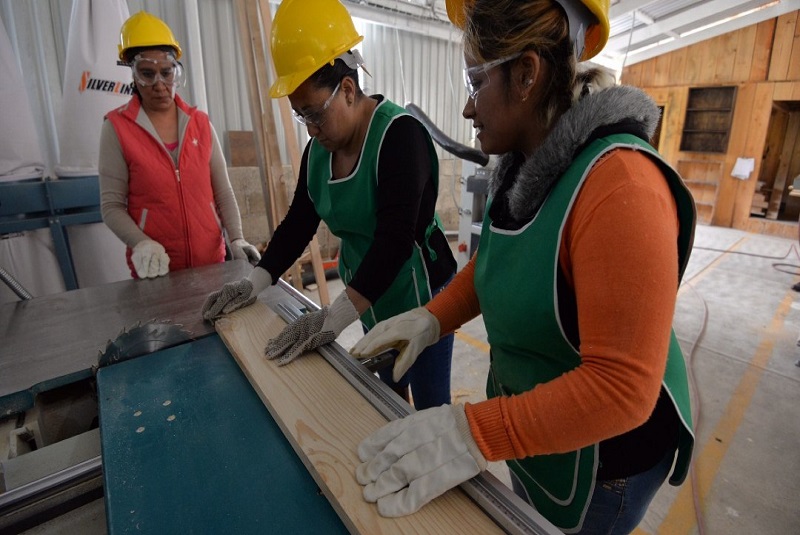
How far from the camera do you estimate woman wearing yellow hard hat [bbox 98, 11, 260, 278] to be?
1.93 m

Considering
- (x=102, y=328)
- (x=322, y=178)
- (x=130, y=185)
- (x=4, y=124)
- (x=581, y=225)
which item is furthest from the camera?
(x=4, y=124)

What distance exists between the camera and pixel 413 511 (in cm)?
69

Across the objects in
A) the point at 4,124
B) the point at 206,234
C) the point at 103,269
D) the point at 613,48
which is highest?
the point at 613,48

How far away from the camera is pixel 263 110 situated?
143 inches

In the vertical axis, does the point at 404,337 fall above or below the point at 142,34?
below

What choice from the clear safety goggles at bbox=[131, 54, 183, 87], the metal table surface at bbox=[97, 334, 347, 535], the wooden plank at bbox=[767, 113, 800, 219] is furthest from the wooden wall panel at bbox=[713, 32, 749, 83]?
the metal table surface at bbox=[97, 334, 347, 535]

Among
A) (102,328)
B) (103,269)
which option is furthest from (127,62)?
(103,269)

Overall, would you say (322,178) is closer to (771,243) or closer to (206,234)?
(206,234)

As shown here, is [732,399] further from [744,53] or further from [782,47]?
[744,53]

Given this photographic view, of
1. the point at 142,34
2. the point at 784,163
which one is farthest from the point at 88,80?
the point at 784,163

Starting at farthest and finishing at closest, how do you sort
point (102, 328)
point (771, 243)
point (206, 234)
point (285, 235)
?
A: point (771, 243), point (206, 234), point (285, 235), point (102, 328)

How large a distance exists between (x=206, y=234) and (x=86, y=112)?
163 centimetres

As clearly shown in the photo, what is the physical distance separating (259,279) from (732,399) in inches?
124

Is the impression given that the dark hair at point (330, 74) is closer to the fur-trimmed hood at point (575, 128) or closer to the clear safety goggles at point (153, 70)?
the fur-trimmed hood at point (575, 128)
